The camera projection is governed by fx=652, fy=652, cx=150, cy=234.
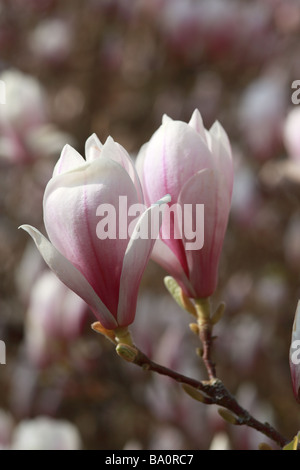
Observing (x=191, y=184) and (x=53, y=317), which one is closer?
(x=191, y=184)

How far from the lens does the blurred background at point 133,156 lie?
5.04 feet

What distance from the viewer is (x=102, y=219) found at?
595 mm

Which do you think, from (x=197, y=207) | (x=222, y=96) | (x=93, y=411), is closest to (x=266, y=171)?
(x=222, y=96)

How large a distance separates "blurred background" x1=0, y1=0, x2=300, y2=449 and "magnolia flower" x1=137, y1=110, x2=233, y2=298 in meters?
0.24

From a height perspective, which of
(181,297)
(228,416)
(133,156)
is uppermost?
(133,156)

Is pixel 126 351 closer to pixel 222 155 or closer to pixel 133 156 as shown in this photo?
pixel 222 155

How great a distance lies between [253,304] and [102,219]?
1.52 meters

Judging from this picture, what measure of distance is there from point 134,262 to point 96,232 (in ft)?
0.15

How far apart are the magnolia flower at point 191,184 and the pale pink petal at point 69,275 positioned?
10 centimetres

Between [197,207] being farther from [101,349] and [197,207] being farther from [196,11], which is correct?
[196,11]

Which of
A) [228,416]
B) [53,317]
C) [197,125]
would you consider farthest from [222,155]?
[53,317]

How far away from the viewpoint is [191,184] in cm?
64

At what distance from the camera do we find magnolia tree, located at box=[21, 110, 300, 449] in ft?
1.94

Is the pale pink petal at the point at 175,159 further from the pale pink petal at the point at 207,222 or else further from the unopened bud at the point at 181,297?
the unopened bud at the point at 181,297
